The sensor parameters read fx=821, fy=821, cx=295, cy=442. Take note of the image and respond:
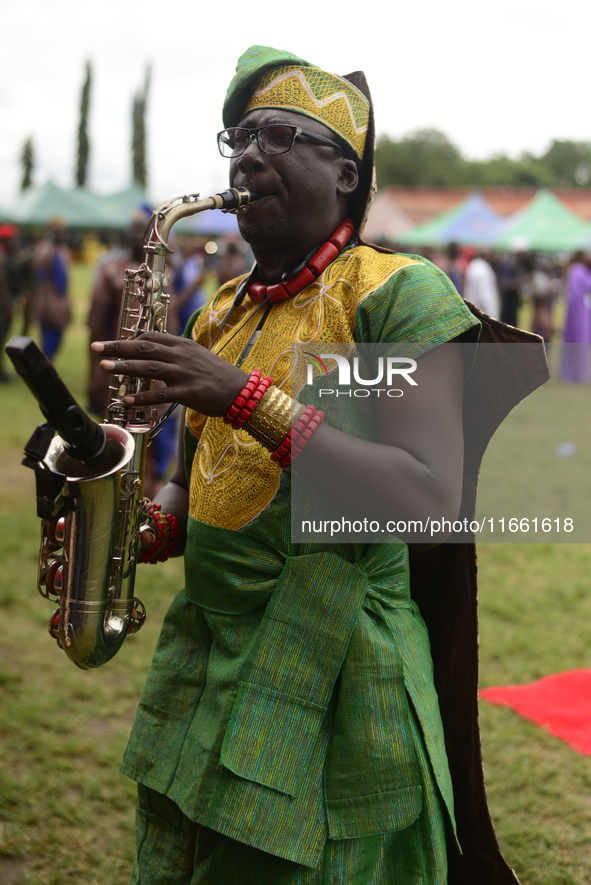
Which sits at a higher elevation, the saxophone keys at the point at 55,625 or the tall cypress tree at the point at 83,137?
the tall cypress tree at the point at 83,137

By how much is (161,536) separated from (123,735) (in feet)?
6.59

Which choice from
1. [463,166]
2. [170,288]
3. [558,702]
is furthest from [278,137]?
[463,166]

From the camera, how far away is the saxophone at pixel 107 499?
1647 millimetres

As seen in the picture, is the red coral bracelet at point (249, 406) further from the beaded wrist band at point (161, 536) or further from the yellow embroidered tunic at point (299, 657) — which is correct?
the beaded wrist band at point (161, 536)

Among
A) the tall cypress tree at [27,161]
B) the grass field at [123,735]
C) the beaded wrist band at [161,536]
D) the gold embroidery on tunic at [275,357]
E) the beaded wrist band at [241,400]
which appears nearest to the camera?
the beaded wrist band at [241,400]

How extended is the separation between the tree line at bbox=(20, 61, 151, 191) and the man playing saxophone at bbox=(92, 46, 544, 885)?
59.8 meters

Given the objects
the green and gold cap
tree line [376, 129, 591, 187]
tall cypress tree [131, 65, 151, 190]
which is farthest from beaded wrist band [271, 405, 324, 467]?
tree line [376, 129, 591, 187]

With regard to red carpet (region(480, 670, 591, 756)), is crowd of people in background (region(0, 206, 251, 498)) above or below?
above

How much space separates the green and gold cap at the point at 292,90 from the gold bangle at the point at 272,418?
69 cm

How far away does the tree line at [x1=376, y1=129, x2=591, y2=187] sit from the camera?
79125 mm

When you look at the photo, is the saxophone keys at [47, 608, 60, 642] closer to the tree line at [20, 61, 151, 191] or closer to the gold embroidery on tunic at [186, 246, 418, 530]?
the gold embroidery on tunic at [186, 246, 418, 530]

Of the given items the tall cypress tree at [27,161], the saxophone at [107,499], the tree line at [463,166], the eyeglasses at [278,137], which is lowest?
the saxophone at [107,499]

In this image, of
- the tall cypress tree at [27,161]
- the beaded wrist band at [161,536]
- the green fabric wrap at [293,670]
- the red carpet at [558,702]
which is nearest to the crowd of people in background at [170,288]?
the red carpet at [558,702]

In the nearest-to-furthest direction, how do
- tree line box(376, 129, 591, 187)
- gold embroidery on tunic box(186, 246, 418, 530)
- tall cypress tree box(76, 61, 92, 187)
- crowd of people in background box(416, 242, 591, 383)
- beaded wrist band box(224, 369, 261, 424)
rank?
1. beaded wrist band box(224, 369, 261, 424)
2. gold embroidery on tunic box(186, 246, 418, 530)
3. crowd of people in background box(416, 242, 591, 383)
4. tall cypress tree box(76, 61, 92, 187)
5. tree line box(376, 129, 591, 187)
